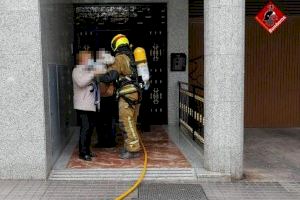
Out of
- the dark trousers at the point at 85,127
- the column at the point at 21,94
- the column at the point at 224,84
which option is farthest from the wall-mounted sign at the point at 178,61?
the column at the point at 21,94

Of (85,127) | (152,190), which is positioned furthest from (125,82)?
(152,190)

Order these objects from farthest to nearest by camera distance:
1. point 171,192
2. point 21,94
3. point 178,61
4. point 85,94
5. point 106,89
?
point 178,61 < point 106,89 < point 85,94 < point 21,94 < point 171,192

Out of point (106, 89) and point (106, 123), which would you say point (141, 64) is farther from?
point (106, 123)

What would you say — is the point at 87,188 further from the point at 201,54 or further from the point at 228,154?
the point at 201,54

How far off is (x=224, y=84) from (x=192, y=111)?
89.5 inches

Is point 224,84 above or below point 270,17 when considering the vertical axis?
below

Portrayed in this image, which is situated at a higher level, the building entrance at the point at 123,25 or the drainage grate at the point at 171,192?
the building entrance at the point at 123,25

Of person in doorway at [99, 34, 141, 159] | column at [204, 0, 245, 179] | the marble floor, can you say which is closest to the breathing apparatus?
person in doorway at [99, 34, 141, 159]

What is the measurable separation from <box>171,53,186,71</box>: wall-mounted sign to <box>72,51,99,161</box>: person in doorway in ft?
11.7

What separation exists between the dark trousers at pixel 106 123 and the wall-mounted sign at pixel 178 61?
2.56m

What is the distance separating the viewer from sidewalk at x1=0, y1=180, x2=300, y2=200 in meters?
5.67

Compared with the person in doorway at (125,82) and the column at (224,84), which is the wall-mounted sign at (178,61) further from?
the column at (224,84)

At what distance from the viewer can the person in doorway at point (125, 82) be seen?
6.91 meters

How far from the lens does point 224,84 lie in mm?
6211
